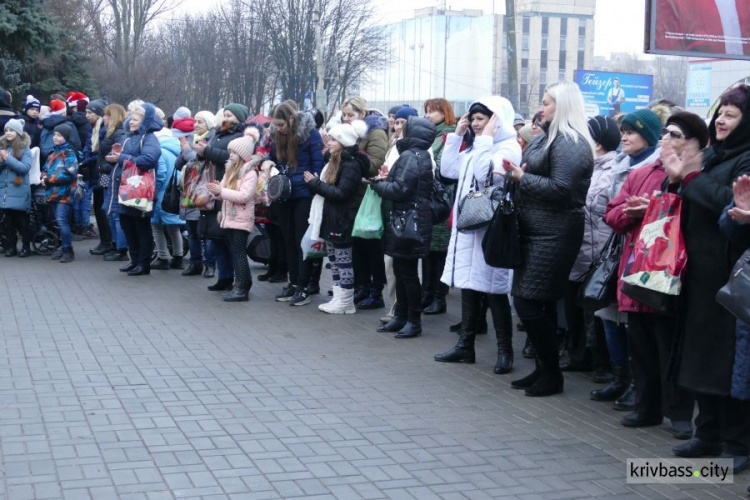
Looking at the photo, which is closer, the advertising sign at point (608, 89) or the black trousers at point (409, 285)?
the black trousers at point (409, 285)

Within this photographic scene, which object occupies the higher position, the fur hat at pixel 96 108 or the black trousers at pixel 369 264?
the fur hat at pixel 96 108

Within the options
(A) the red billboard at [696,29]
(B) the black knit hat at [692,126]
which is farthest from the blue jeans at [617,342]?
(A) the red billboard at [696,29]

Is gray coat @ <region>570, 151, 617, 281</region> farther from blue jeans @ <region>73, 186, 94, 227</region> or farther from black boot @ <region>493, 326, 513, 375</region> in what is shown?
blue jeans @ <region>73, 186, 94, 227</region>

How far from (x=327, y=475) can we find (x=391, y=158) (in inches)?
185

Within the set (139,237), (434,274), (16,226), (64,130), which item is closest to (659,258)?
(434,274)

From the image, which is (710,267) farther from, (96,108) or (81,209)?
(81,209)

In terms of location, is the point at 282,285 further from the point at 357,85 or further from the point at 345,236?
the point at 357,85

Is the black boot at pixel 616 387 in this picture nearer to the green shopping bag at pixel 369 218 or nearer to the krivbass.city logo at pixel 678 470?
the krivbass.city logo at pixel 678 470

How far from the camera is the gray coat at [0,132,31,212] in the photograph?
13258 millimetres

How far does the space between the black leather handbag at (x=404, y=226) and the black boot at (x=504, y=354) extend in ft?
4.47

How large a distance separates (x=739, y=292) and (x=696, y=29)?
21.3 ft

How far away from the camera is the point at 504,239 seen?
6.70 metres

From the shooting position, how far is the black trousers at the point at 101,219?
14062 mm

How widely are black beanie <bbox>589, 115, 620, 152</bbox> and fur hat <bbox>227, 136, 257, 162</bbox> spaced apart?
4.18m
